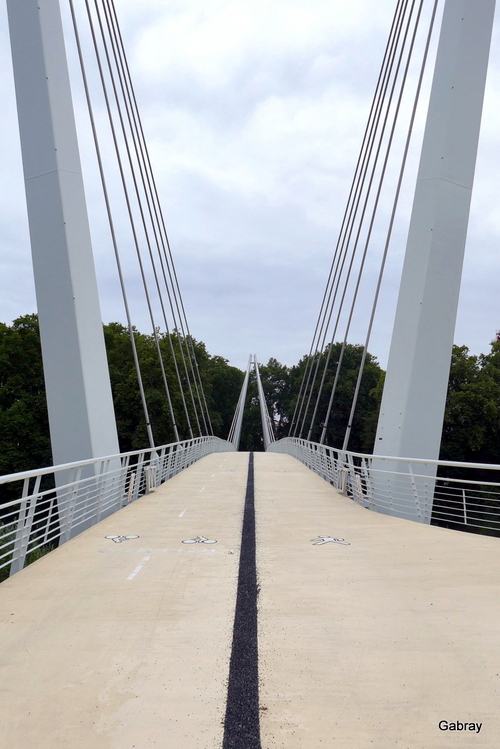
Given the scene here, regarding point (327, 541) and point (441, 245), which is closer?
point (327, 541)

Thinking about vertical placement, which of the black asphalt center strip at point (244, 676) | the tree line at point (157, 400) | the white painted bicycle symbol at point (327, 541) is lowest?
the black asphalt center strip at point (244, 676)

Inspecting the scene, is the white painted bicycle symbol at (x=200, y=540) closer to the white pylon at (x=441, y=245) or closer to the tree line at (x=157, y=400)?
the white pylon at (x=441, y=245)

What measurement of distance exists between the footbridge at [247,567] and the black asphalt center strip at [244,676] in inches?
0.7

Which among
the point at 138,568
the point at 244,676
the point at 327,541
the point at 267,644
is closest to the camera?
the point at 244,676

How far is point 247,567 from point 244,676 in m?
3.23

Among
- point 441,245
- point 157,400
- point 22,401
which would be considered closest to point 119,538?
point 441,245

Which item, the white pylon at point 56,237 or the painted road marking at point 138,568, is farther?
the white pylon at point 56,237

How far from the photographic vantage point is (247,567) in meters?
7.39

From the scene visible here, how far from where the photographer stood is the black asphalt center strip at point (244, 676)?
11.3 ft

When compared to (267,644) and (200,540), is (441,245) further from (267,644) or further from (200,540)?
(267,644)

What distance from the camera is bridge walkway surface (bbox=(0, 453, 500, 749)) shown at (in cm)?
351

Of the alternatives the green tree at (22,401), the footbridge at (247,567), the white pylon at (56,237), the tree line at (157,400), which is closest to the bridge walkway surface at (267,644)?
the footbridge at (247,567)

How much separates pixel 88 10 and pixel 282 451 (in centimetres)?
3974

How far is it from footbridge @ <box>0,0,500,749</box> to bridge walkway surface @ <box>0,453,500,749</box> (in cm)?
2
